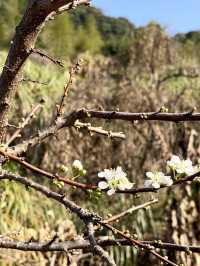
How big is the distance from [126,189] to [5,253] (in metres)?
2.86

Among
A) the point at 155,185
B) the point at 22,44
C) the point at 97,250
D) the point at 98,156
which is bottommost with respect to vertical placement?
the point at 97,250

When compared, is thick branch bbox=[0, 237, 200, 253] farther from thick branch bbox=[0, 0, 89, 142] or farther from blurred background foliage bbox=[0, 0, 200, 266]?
thick branch bbox=[0, 0, 89, 142]

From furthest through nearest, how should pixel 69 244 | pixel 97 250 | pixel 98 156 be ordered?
pixel 98 156, pixel 69 244, pixel 97 250

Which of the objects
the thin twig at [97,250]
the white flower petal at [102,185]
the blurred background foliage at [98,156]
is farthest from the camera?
the blurred background foliage at [98,156]

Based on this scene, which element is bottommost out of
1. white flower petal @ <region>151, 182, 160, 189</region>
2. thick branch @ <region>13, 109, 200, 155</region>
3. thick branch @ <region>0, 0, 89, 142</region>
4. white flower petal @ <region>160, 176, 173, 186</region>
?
white flower petal @ <region>151, 182, 160, 189</region>

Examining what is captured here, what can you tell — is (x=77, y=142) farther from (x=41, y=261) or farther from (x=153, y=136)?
(x=41, y=261)

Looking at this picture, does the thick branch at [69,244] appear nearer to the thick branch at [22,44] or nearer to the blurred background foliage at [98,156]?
the blurred background foliage at [98,156]

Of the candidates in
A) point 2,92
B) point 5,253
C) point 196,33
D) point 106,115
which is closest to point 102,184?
point 106,115

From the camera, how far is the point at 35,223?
4855 millimetres

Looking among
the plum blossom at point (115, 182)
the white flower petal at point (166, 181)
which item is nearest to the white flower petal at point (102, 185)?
the plum blossom at point (115, 182)

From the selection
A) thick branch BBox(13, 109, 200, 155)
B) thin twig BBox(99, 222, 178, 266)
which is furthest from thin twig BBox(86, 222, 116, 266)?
thick branch BBox(13, 109, 200, 155)

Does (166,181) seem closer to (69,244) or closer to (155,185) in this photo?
(155,185)

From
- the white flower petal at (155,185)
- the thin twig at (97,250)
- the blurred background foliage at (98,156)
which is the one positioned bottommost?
the thin twig at (97,250)

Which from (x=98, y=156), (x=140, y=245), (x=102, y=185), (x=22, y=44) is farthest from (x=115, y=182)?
(x=98, y=156)
